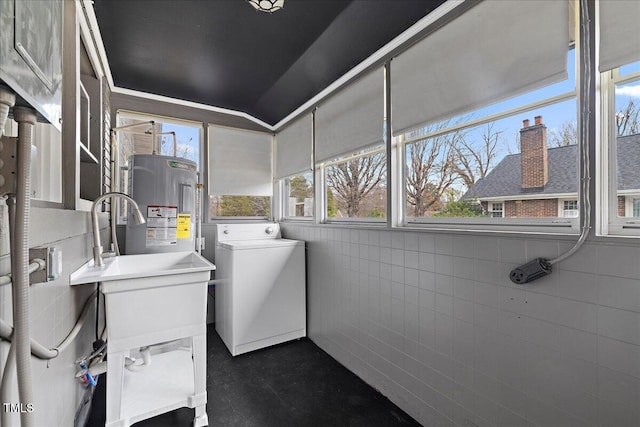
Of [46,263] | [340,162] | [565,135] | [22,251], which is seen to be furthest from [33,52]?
[340,162]

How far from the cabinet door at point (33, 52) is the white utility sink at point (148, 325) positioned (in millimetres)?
870

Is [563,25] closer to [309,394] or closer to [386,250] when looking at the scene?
[386,250]

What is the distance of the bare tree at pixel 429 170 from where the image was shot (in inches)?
61.0

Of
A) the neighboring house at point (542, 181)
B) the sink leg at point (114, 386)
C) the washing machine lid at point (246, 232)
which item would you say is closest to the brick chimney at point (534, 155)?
the neighboring house at point (542, 181)

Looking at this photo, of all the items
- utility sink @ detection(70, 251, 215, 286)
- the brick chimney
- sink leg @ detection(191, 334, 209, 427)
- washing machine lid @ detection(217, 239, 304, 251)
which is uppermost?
the brick chimney

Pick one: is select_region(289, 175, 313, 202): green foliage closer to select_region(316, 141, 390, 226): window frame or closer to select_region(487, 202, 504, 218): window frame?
select_region(316, 141, 390, 226): window frame

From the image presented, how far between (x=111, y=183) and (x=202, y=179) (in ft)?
2.48

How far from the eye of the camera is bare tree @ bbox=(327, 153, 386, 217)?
2000 millimetres

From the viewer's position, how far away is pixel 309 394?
1.76 metres

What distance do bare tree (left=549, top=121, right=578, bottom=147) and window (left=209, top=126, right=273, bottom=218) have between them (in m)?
2.55

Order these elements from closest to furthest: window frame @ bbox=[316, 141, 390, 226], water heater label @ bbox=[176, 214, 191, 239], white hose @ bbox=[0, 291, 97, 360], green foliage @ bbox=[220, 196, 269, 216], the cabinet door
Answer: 1. the cabinet door
2. white hose @ bbox=[0, 291, 97, 360]
3. window frame @ bbox=[316, 141, 390, 226]
4. water heater label @ bbox=[176, 214, 191, 239]
5. green foliage @ bbox=[220, 196, 269, 216]

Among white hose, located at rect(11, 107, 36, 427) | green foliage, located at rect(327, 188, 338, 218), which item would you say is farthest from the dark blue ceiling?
white hose, located at rect(11, 107, 36, 427)

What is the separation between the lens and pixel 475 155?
1.42 meters

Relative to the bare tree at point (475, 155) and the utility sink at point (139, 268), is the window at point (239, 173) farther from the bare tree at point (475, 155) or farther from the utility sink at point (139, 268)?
the bare tree at point (475, 155)
